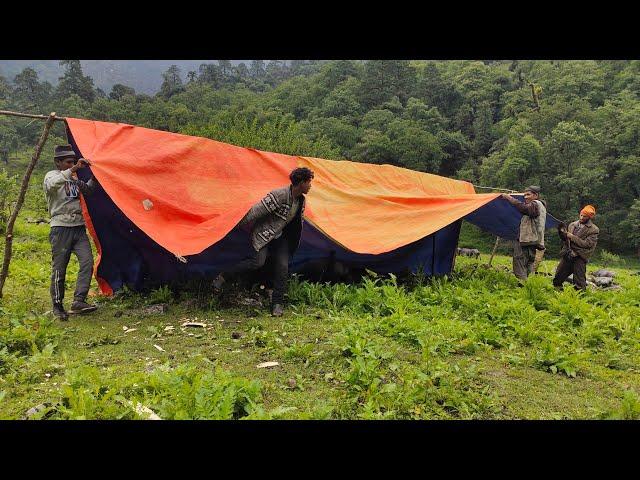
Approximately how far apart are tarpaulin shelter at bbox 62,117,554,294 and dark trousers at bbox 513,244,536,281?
4.01ft

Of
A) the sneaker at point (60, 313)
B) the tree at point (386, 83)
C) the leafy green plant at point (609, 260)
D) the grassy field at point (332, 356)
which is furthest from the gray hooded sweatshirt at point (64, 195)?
the tree at point (386, 83)

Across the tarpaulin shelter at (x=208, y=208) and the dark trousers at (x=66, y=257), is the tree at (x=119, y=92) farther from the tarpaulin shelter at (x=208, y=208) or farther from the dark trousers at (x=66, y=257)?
the dark trousers at (x=66, y=257)

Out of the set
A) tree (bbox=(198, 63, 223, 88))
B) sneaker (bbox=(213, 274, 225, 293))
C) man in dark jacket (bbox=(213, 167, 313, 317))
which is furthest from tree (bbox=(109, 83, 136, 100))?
man in dark jacket (bbox=(213, 167, 313, 317))

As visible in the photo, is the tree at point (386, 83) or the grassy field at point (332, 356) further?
the tree at point (386, 83)

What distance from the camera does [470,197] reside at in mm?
7613

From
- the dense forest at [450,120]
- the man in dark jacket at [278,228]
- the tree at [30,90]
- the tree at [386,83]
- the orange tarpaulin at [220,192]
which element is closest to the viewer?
the orange tarpaulin at [220,192]

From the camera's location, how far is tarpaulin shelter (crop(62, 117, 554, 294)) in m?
5.39

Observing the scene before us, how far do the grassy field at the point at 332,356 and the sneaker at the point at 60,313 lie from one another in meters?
0.22

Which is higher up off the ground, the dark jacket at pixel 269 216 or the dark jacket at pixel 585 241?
the dark jacket at pixel 269 216

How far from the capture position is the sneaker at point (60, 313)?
16.8ft

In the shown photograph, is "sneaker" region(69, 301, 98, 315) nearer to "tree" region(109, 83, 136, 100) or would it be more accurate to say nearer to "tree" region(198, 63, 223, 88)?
"tree" region(109, 83, 136, 100)

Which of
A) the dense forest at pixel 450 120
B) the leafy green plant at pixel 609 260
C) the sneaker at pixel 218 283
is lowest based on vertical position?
the leafy green plant at pixel 609 260

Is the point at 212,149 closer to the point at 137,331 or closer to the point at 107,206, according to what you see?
the point at 107,206

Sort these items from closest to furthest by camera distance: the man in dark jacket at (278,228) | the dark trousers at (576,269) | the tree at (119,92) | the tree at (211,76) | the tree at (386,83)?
1. the man in dark jacket at (278,228)
2. the dark trousers at (576,269)
3. the tree at (386,83)
4. the tree at (119,92)
5. the tree at (211,76)
